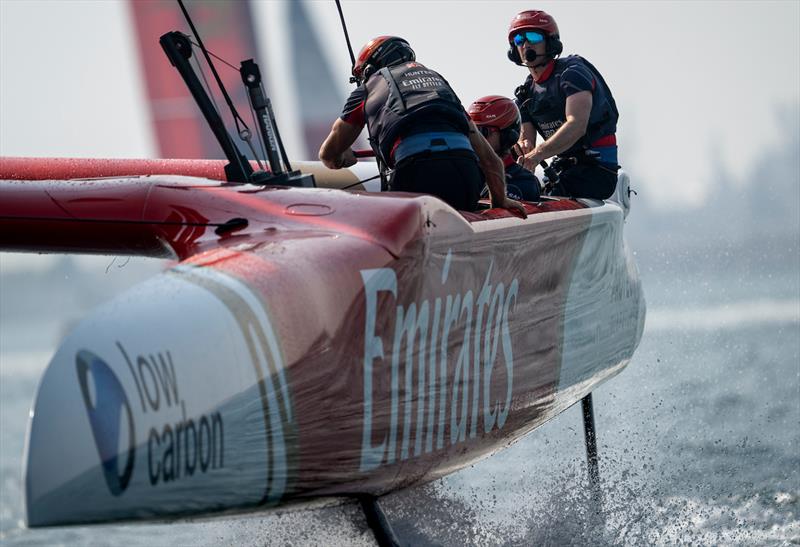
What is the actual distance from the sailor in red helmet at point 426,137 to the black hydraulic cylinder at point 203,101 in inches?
17.2

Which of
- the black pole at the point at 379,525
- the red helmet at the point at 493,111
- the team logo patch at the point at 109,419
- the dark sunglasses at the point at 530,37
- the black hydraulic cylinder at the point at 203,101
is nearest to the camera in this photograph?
the team logo patch at the point at 109,419

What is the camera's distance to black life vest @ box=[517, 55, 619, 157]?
565 cm

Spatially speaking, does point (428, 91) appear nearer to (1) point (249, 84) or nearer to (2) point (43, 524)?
(1) point (249, 84)

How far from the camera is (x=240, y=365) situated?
2.57m

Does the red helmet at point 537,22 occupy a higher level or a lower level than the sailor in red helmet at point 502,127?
higher

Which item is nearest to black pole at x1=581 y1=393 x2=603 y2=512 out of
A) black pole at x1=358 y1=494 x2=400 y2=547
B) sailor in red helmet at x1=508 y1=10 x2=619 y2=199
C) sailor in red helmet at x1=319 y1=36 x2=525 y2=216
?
sailor in red helmet at x1=508 y1=10 x2=619 y2=199

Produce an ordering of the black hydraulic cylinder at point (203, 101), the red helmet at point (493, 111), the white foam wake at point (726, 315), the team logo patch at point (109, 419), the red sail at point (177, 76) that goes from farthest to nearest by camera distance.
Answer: the red sail at point (177, 76), the white foam wake at point (726, 315), the red helmet at point (493, 111), the black hydraulic cylinder at point (203, 101), the team logo patch at point (109, 419)

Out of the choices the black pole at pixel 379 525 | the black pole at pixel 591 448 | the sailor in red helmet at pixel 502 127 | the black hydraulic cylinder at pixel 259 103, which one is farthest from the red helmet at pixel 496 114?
the black pole at pixel 379 525

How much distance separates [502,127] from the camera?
4.88 metres

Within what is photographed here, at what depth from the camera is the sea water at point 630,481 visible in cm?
492

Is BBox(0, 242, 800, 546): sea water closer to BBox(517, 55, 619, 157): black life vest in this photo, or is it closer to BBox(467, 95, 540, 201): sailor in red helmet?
BBox(467, 95, 540, 201): sailor in red helmet

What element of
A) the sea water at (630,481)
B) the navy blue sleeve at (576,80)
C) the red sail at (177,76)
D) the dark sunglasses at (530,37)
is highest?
the dark sunglasses at (530,37)

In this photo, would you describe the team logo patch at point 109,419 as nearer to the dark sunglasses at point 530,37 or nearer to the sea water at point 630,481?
the sea water at point 630,481

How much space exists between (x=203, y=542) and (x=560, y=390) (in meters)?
1.67
